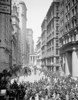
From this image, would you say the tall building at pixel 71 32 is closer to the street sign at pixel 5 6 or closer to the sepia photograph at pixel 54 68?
the sepia photograph at pixel 54 68

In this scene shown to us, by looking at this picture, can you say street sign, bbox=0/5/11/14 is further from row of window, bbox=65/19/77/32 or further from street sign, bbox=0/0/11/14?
row of window, bbox=65/19/77/32

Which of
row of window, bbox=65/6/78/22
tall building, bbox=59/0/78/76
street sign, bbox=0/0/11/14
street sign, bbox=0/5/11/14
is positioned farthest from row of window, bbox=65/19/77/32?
street sign, bbox=0/5/11/14

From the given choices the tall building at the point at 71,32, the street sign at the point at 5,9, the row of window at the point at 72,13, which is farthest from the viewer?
the row of window at the point at 72,13

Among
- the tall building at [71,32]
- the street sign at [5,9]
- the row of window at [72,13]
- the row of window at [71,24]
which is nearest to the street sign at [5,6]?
the street sign at [5,9]

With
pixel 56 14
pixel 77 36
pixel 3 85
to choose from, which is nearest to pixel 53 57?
pixel 56 14

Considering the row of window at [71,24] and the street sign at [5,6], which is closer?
the street sign at [5,6]

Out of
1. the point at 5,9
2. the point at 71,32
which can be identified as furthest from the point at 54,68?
the point at 5,9

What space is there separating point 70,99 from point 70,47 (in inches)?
840

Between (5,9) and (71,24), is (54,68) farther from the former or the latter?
(5,9)

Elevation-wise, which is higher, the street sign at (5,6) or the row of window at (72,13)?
the row of window at (72,13)

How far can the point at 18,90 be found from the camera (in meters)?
14.6

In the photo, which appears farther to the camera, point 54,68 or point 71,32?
point 54,68

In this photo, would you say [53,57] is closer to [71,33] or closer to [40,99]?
[71,33]

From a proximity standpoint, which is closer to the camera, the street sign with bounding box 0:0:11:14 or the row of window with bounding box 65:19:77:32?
the street sign with bounding box 0:0:11:14
